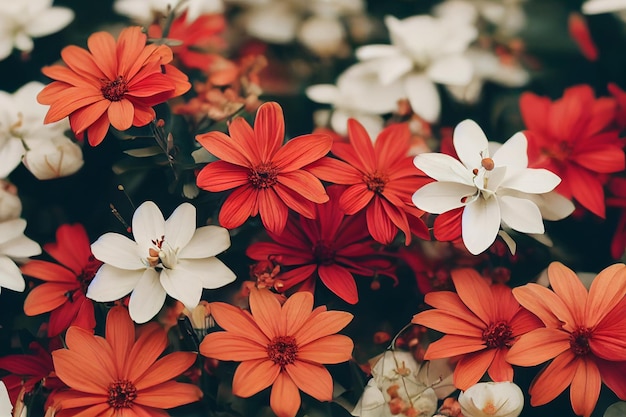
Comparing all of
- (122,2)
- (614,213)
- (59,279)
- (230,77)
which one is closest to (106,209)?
(59,279)

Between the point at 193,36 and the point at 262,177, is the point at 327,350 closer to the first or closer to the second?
the point at 262,177

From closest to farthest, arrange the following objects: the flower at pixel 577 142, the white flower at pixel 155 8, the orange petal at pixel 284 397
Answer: the orange petal at pixel 284 397 < the flower at pixel 577 142 < the white flower at pixel 155 8

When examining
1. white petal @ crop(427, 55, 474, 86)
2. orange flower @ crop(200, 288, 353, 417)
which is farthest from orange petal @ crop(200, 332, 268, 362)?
white petal @ crop(427, 55, 474, 86)

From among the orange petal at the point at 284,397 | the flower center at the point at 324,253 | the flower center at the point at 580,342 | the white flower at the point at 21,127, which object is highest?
the white flower at the point at 21,127

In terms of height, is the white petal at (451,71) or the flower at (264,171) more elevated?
the white petal at (451,71)

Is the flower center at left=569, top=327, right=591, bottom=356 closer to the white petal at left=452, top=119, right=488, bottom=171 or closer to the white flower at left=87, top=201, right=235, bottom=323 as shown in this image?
the white petal at left=452, top=119, right=488, bottom=171

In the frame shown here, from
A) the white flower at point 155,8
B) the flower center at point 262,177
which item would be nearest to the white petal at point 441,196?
the flower center at point 262,177

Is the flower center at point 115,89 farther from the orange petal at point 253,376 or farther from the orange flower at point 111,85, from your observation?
the orange petal at point 253,376
